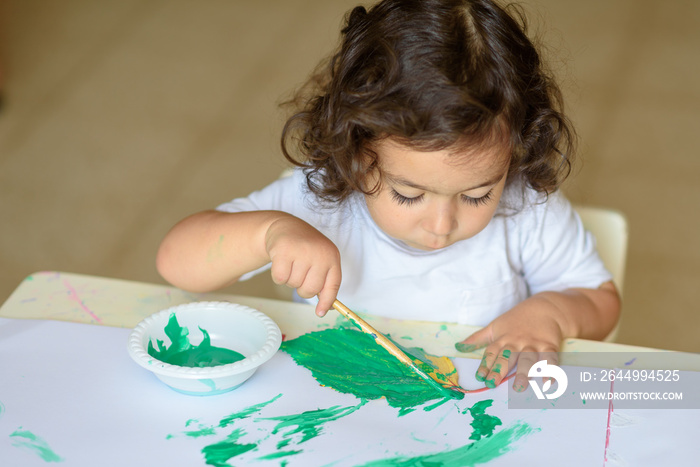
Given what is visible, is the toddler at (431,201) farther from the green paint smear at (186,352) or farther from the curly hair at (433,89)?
the green paint smear at (186,352)

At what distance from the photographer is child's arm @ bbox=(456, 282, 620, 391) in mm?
912

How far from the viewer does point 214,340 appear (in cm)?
92

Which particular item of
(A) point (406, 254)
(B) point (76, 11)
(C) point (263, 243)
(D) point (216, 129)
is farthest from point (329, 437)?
(B) point (76, 11)

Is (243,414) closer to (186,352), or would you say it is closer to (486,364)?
(186,352)

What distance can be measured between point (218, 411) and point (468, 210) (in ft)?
1.25

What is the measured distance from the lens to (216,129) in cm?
272

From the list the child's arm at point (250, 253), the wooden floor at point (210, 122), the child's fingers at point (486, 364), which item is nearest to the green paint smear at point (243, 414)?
the child's arm at point (250, 253)

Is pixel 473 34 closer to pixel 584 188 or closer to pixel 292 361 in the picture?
pixel 292 361

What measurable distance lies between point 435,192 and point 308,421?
0.98 feet

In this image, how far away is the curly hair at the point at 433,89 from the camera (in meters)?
0.85

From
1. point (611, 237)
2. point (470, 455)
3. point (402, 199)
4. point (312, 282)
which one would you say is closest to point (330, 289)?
point (312, 282)

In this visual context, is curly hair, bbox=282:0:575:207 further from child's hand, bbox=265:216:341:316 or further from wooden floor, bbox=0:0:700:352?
wooden floor, bbox=0:0:700:352

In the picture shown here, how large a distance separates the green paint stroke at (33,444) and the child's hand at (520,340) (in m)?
0.46

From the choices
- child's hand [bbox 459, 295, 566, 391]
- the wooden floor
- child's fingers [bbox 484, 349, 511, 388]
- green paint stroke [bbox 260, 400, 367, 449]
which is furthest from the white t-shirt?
the wooden floor
